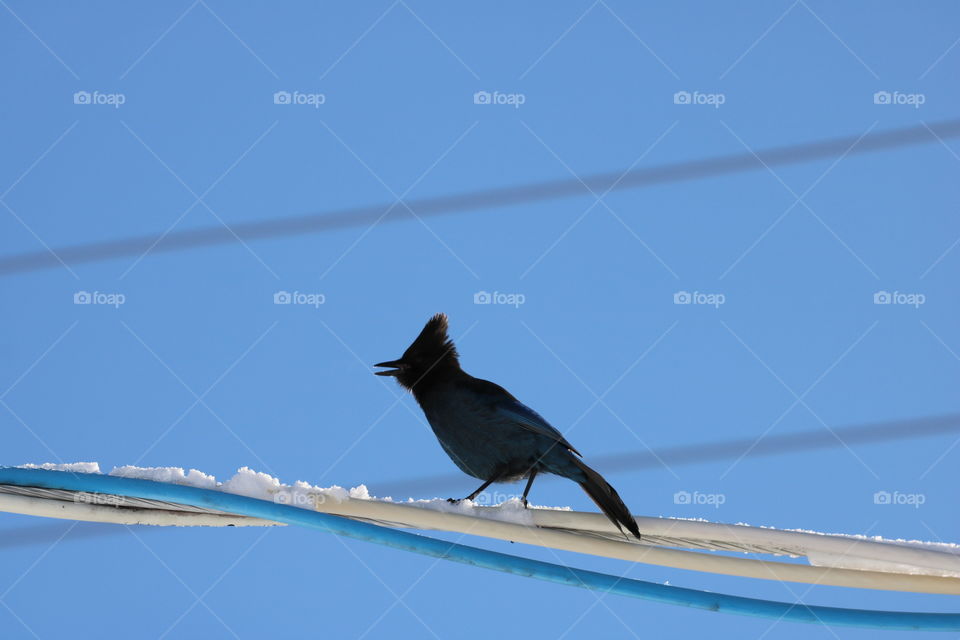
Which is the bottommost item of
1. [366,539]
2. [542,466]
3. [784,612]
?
[784,612]

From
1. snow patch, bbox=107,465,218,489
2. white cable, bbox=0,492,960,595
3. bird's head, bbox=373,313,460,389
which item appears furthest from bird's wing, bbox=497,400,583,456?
snow patch, bbox=107,465,218,489

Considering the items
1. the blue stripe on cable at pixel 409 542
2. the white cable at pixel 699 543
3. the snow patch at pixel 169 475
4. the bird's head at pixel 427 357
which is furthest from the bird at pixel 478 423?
the snow patch at pixel 169 475

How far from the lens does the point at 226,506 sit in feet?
Result: 12.0

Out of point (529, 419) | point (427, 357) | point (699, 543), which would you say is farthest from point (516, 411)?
point (699, 543)

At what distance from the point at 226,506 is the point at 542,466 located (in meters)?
2.48

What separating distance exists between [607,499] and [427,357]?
7.91 ft

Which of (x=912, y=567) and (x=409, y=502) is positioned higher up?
(x=409, y=502)

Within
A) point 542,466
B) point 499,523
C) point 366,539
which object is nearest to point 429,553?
point 366,539

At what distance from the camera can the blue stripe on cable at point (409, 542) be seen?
3.54 meters

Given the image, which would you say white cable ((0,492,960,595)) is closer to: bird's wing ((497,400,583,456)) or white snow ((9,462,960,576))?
white snow ((9,462,960,576))

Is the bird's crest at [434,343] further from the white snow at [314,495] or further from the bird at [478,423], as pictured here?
the white snow at [314,495]

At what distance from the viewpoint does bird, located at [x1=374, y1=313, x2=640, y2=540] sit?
19.0 ft

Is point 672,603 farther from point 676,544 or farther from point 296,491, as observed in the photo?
point 296,491

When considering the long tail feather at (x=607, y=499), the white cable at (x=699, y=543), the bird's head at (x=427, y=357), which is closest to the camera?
the white cable at (x=699, y=543)
